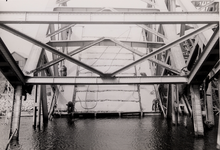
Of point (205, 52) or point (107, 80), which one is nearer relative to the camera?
point (205, 52)

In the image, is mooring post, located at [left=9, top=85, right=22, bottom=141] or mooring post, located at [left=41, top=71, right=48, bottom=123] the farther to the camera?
mooring post, located at [left=41, top=71, right=48, bottom=123]

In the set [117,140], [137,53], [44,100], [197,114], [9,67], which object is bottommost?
[117,140]

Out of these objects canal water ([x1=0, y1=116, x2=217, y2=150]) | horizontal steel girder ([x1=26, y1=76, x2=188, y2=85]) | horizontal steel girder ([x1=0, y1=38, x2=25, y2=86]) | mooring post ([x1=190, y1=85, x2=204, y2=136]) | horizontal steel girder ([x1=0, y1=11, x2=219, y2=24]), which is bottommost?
canal water ([x1=0, y1=116, x2=217, y2=150])

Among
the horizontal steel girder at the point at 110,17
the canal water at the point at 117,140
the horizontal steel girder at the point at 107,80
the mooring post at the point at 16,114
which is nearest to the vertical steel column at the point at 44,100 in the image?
the canal water at the point at 117,140

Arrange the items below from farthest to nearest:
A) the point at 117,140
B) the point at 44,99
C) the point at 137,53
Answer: the point at 44,99 → the point at 137,53 → the point at 117,140

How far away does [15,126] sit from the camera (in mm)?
10312

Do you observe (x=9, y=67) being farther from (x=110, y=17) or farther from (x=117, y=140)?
(x=117, y=140)

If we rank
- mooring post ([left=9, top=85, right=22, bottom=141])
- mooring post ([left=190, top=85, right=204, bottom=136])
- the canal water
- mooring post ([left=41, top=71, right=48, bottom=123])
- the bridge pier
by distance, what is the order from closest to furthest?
the canal water, mooring post ([left=9, top=85, right=22, bottom=141]), mooring post ([left=190, top=85, right=204, bottom=136]), the bridge pier, mooring post ([left=41, top=71, right=48, bottom=123])

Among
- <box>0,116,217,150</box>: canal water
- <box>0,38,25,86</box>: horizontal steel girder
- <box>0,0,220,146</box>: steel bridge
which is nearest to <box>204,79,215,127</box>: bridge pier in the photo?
<box>0,0,220,146</box>: steel bridge

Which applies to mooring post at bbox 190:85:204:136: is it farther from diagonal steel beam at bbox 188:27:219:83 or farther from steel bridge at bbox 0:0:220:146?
diagonal steel beam at bbox 188:27:219:83

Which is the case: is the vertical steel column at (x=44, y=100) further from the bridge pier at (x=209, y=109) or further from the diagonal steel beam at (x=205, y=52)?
the bridge pier at (x=209, y=109)

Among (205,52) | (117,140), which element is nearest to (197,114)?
(205,52)

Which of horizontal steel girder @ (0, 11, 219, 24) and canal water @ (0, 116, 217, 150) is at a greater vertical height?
horizontal steel girder @ (0, 11, 219, 24)

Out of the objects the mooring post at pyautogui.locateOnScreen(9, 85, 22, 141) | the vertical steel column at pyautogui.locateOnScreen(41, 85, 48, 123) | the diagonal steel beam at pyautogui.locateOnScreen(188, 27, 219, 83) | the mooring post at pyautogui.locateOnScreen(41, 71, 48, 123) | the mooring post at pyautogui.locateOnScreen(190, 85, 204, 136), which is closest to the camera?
the diagonal steel beam at pyautogui.locateOnScreen(188, 27, 219, 83)
